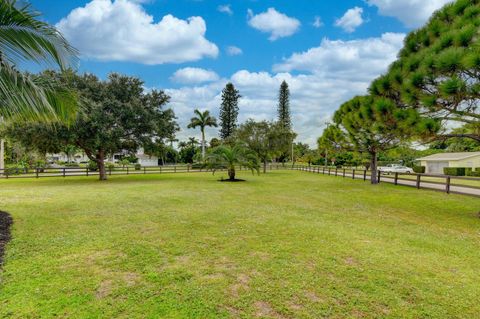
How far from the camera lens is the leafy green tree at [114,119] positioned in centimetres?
1562

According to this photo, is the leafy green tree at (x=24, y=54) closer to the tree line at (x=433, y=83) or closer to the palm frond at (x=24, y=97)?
the palm frond at (x=24, y=97)

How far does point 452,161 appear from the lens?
32094 millimetres

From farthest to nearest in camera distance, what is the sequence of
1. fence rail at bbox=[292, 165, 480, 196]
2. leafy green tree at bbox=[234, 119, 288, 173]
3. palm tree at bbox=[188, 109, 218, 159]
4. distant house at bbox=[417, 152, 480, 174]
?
palm tree at bbox=[188, 109, 218, 159]
distant house at bbox=[417, 152, 480, 174]
leafy green tree at bbox=[234, 119, 288, 173]
fence rail at bbox=[292, 165, 480, 196]

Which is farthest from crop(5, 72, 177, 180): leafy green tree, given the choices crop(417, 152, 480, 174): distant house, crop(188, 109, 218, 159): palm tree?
crop(417, 152, 480, 174): distant house

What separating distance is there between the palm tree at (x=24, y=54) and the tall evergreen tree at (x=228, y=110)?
1687 inches

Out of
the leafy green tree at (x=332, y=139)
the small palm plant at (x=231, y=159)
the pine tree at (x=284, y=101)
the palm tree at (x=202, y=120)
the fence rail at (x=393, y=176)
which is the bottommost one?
the fence rail at (x=393, y=176)

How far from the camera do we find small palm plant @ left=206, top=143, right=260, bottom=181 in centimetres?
1743

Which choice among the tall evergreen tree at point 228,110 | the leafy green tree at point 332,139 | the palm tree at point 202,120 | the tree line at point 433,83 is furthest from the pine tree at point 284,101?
the tree line at point 433,83

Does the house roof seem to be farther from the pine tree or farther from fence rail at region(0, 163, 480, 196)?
the pine tree

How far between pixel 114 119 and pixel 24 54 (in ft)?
43.8

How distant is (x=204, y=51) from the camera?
16234mm

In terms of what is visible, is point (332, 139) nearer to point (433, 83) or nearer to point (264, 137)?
point (264, 137)

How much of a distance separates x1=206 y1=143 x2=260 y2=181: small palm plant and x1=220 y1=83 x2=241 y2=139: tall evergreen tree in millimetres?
29146

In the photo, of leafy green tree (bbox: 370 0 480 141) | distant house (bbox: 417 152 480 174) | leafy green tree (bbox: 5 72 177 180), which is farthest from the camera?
distant house (bbox: 417 152 480 174)
